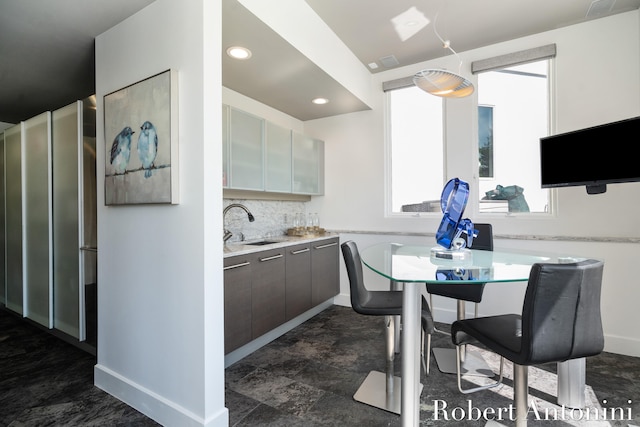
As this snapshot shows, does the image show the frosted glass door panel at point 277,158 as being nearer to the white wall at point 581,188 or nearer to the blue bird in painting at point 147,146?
the blue bird in painting at point 147,146

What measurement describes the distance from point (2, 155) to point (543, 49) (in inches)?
237

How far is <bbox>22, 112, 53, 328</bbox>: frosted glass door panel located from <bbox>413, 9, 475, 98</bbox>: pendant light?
11.0 feet

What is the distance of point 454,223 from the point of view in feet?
6.82

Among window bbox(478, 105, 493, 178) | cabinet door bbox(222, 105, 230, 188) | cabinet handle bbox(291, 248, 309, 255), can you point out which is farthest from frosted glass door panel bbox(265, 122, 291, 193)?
window bbox(478, 105, 493, 178)

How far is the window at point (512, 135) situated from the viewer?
310 cm

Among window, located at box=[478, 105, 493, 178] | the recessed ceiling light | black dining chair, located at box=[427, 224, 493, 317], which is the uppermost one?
the recessed ceiling light

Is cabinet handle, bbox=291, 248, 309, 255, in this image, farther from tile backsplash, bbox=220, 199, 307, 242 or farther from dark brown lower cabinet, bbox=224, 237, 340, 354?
tile backsplash, bbox=220, 199, 307, 242

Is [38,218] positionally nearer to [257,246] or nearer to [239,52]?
[257,246]

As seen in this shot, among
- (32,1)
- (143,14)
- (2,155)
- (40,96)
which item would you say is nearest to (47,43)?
(32,1)

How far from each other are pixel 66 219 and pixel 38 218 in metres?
0.64

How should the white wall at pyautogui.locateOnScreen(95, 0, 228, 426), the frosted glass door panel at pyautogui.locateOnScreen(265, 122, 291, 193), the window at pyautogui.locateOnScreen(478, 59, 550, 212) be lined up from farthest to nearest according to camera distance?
1. the frosted glass door panel at pyautogui.locateOnScreen(265, 122, 291, 193)
2. the window at pyautogui.locateOnScreen(478, 59, 550, 212)
3. the white wall at pyautogui.locateOnScreen(95, 0, 228, 426)

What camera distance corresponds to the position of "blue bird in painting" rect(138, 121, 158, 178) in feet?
6.06

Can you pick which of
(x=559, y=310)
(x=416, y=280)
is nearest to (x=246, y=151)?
(x=416, y=280)

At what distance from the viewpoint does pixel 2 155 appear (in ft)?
12.1
